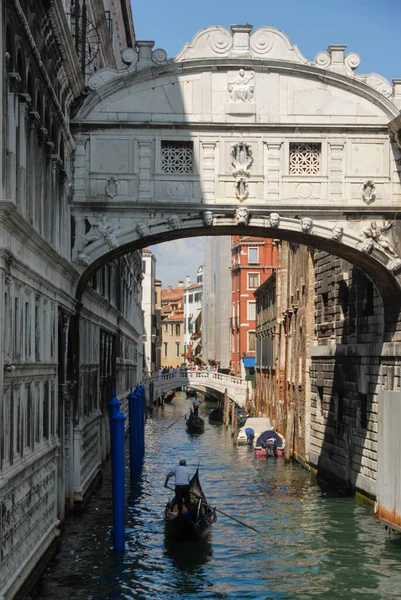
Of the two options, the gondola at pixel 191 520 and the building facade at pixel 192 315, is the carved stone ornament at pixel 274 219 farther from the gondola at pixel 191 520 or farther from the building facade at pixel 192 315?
Answer: the building facade at pixel 192 315

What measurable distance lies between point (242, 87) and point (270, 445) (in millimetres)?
13859

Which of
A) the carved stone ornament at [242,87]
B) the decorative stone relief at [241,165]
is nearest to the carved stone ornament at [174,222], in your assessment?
the decorative stone relief at [241,165]

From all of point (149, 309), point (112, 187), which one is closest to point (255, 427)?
point (112, 187)

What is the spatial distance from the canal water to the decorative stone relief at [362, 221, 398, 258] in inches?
172

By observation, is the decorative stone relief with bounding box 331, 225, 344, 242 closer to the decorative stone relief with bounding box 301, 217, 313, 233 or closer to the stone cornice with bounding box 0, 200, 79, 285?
the decorative stone relief with bounding box 301, 217, 313, 233

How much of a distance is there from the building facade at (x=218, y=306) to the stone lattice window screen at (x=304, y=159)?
50689 mm

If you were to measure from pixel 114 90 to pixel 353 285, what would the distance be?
6.42 meters

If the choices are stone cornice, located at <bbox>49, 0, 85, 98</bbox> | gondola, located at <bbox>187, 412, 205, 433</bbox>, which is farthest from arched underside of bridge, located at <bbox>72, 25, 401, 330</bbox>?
gondola, located at <bbox>187, 412, 205, 433</bbox>

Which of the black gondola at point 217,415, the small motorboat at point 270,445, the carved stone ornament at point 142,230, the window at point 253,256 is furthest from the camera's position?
the window at point 253,256

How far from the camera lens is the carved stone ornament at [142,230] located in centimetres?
1641

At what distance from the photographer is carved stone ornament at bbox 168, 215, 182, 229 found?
1645 centimetres

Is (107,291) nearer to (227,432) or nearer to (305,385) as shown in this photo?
(305,385)

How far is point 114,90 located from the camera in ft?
53.7

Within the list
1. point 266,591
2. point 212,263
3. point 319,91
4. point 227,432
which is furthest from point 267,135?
point 212,263
